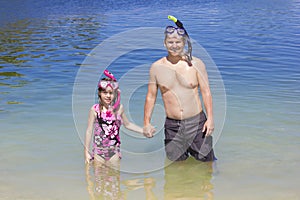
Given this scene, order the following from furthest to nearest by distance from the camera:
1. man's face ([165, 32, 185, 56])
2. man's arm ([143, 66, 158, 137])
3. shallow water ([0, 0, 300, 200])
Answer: shallow water ([0, 0, 300, 200]) → man's arm ([143, 66, 158, 137]) → man's face ([165, 32, 185, 56])

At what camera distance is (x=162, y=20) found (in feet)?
66.3

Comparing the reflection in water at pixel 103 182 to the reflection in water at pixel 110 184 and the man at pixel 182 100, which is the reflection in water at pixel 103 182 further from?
the man at pixel 182 100

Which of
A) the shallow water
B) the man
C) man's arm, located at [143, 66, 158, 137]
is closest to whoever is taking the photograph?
the man

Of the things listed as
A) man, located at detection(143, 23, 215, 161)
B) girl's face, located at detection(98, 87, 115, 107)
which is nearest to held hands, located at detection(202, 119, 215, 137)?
man, located at detection(143, 23, 215, 161)

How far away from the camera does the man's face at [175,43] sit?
16.7 ft

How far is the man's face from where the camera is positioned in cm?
510

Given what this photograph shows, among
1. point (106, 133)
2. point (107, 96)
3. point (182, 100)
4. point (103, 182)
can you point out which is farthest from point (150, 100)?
point (103, 182)

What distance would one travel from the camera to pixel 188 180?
5586 millimetres

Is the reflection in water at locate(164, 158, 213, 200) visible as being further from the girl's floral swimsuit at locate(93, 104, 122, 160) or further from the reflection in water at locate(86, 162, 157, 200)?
the girl's floral swimsuit at locate(93, 104, 122, 160)

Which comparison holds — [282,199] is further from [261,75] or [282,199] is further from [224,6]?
[224,6]

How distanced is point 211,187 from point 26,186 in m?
2.01

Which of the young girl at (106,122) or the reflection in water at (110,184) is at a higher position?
the young girl at (106,122)

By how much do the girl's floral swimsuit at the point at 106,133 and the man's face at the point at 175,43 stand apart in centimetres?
92

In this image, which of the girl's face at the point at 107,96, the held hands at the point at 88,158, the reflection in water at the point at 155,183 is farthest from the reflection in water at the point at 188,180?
the girl's face at the point at 107,96
